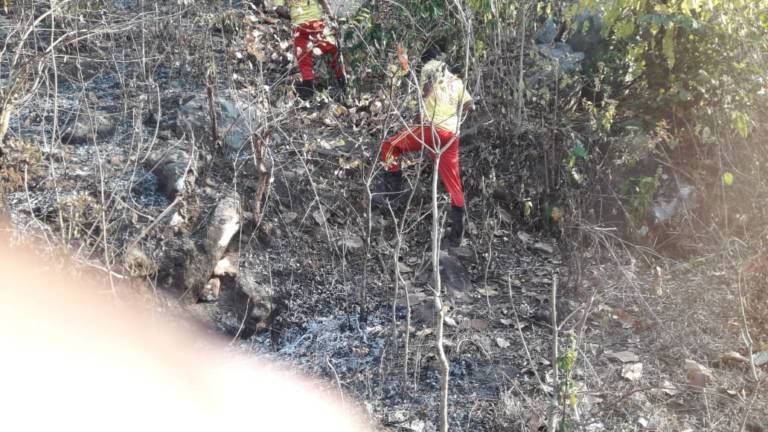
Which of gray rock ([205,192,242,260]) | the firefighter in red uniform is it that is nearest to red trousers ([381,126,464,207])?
the firefighter in red uniform

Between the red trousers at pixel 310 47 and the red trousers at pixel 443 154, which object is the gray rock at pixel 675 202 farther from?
the red trousers at pixel 310 47

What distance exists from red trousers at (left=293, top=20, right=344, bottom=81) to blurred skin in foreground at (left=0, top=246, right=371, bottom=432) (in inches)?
90.4

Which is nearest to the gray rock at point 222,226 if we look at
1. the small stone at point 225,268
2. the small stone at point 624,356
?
the small stone at point 225,268

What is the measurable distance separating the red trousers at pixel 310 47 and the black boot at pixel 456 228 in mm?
1449

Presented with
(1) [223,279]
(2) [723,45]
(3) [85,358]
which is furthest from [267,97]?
(2) [723,45]

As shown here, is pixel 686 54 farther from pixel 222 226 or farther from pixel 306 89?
pixel 222 226

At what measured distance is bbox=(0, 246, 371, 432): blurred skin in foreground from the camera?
3.42 m

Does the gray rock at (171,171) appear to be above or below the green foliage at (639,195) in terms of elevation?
below

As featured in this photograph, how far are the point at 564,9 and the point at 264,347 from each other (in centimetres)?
354

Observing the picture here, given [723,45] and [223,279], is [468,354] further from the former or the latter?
[723,45]

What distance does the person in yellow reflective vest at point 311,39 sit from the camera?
16.8 ft

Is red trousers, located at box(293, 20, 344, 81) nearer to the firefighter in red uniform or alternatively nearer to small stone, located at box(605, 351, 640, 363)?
the firefighter in red uniform

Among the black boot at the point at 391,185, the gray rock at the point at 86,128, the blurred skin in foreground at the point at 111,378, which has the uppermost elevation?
the gray rock at the point at 86,128

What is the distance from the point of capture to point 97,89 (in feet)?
18.0
